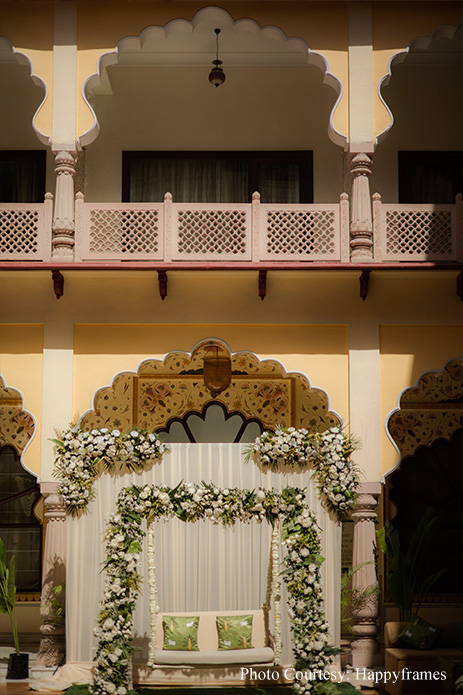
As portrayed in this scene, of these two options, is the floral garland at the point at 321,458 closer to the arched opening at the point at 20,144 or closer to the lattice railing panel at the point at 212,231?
the lattice railing panel at the point at 212,231

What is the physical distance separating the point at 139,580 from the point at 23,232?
4.18 m

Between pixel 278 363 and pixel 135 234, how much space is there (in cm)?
219

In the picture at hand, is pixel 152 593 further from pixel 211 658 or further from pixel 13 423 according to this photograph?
pixel 13 423

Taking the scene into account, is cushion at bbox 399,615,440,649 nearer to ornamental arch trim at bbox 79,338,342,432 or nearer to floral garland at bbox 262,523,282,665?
floral garland at bbox 262,523,282,665

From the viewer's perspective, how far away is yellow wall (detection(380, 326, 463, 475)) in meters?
10.0

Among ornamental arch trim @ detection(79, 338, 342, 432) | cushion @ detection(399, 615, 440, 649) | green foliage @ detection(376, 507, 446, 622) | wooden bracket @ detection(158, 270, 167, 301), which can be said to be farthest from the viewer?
ornamental arch trim @ detection(79, 338, 342, 432)

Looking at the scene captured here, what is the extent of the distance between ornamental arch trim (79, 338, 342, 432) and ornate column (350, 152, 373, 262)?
116 inches

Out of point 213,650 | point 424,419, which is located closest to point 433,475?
point 424,419

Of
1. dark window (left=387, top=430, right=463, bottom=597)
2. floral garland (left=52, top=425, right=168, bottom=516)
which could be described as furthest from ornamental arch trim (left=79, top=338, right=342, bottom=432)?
floral garland (left=52, top=425, right=168, bottom=516)

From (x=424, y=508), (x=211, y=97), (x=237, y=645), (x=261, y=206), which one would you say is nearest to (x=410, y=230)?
(x=261, y=206)

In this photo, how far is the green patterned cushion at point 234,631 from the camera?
868cm

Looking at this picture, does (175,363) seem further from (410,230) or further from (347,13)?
(347,13)

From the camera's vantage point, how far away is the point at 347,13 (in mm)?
10367

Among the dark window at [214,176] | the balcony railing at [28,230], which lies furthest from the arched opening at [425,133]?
the balcony railing at [28,230]
